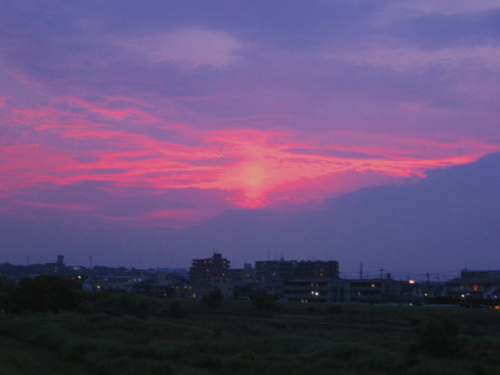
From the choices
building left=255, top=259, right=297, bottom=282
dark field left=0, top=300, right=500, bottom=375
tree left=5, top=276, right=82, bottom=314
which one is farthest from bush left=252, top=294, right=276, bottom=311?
building left=255, top=259, right=297, bottom=282

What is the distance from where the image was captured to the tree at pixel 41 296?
43438 mm

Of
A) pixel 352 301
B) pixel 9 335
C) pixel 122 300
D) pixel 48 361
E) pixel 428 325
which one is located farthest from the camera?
pixel 352 301

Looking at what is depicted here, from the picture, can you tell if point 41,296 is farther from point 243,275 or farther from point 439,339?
point 243,275

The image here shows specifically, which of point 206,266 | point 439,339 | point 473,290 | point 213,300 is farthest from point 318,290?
point 439,339

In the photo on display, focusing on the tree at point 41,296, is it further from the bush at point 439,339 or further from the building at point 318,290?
the building at point 318,290

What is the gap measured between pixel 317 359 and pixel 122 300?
50.8m

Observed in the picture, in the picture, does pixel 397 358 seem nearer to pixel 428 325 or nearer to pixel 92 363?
pixel 428 325

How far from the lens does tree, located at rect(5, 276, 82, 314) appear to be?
143 ft

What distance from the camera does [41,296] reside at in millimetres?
43688

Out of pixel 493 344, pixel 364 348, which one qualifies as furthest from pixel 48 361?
pixel 493 344

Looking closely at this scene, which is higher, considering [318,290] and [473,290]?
[473,290]

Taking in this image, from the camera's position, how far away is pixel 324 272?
125875mm

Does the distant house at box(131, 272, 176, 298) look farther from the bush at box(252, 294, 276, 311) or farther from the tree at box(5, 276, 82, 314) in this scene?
the tree at box(5, 276, 82, 314)

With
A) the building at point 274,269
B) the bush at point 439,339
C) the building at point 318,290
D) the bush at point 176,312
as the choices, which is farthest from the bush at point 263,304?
the building at point 274,269
